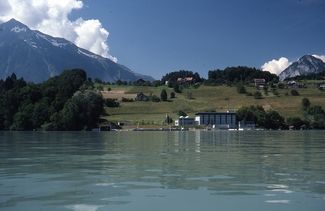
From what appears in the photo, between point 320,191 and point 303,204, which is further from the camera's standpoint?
point 320,191

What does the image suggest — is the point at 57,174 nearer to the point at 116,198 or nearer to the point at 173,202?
the point at 116,198

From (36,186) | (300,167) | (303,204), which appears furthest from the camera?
(300,167)

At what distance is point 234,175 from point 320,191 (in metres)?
6.28

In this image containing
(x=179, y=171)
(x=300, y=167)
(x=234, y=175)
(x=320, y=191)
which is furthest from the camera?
(x=300, y=167)

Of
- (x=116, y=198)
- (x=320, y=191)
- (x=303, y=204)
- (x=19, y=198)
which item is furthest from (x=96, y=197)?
(x=320, y=191)

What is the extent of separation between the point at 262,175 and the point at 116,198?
9945mm

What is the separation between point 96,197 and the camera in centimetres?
1989

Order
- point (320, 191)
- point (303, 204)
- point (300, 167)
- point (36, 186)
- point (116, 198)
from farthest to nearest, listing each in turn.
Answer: point (300, 167), point (36, 186), point (320, 191), point (116, 198), point (303, 204)

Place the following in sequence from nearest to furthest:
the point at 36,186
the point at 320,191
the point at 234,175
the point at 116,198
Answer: the point at 116,198 → the point at 320,191 → the point at 36,186 → the point at 234,175

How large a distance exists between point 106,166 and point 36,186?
970 cm

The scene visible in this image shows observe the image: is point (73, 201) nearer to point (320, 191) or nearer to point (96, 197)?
point (96, 197)

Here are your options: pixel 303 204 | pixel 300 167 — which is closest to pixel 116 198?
pixel 303 204

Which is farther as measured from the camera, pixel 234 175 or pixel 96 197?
pixel 234 175

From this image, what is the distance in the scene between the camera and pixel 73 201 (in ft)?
62.3
